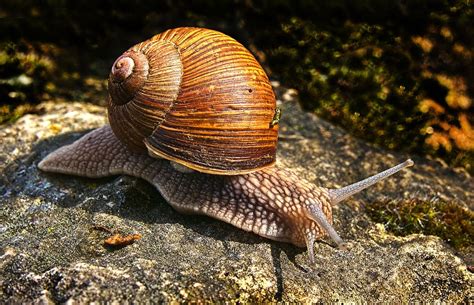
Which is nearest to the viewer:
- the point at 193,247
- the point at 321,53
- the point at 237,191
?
the point at 193,247

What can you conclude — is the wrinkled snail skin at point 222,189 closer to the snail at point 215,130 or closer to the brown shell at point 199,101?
the snail at point 215,130

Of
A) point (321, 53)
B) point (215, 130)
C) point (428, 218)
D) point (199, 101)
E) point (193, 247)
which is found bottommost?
point (428, 218)

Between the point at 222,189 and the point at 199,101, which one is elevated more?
the point at 199,101

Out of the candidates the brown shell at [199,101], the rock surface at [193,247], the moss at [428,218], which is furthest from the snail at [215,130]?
the moss at [428,218]

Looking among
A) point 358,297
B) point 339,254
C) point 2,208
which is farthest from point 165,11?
point 358,297

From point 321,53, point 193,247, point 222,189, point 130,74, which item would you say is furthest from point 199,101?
point 321,53

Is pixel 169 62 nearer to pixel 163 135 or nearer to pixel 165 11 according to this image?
pixel 163 135

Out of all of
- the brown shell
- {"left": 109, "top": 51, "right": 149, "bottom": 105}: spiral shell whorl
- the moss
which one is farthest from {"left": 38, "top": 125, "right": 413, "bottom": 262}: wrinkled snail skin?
{"left": 109, "top": 51, "right": 149, "bottom": 105}: spiral shell whorl

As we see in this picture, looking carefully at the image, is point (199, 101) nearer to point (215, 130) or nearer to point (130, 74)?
point (215, 130)
